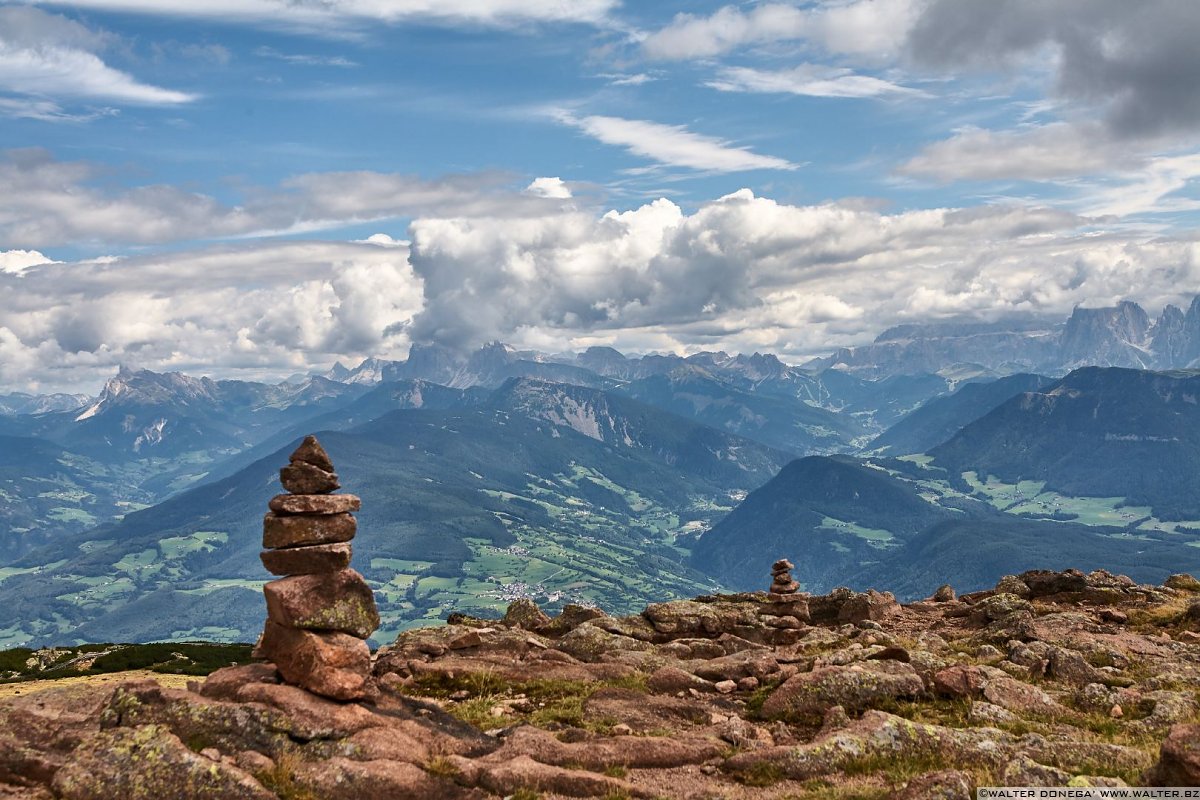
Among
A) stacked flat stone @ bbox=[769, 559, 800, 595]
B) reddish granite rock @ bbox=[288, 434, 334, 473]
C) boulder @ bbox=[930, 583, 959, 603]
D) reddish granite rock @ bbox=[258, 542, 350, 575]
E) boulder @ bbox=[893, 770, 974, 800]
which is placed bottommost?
boulder @ bbox=[930, 583, 959, 603]

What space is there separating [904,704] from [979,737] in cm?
651

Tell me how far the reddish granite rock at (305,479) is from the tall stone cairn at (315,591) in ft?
0.14

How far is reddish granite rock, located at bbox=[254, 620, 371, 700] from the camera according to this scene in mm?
29016

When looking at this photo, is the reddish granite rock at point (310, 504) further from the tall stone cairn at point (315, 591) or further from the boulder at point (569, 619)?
the boulder at point (569, 619)

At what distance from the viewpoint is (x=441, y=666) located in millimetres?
41656

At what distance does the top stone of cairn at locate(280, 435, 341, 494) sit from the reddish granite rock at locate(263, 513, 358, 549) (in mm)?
1427

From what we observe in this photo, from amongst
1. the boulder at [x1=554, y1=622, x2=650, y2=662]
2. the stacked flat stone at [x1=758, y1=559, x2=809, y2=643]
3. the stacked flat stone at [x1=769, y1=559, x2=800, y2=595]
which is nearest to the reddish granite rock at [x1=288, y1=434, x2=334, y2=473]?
the boulder at [x1=554, y1=622, x2=650, y2=662]

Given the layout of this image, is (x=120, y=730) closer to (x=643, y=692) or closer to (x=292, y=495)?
(x=292, y=495)

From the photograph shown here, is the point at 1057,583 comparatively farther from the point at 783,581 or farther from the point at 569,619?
the point at 569,619

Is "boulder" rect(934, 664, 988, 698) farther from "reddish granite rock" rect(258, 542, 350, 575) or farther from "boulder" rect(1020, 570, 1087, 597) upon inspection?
"boulder" rect(1020, 570, 1087, 597)

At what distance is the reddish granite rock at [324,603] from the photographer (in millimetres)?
30828

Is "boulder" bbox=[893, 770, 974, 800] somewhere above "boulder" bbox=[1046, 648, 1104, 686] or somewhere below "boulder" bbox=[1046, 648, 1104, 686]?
above

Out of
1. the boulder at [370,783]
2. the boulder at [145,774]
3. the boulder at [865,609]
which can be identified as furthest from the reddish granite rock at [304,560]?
the boulder at [865,609]

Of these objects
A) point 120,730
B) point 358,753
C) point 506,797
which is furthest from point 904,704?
point 120,730
